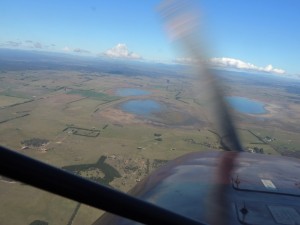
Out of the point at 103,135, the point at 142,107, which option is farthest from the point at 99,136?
the point at 142,107

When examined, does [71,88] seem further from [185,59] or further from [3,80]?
[185,59]

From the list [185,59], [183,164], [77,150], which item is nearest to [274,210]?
[183,164]

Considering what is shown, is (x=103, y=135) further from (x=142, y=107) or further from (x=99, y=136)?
(x=142, y=107)

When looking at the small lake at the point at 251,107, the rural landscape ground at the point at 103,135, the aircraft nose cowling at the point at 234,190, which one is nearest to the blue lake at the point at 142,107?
the rural landscape ground at the point at 103,135

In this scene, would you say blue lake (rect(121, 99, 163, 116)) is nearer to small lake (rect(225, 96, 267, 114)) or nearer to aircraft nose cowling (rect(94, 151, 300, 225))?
small lake (rect(225, 96, 267, 114))

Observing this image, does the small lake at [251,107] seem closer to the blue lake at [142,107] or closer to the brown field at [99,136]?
the brown field at [99,136]

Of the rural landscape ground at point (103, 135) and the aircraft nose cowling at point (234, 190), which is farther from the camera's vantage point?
the rural landscape ground at point (103, 135)

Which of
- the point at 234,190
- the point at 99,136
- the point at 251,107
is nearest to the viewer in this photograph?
the point at 234,190

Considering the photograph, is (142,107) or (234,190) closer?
(234,190)

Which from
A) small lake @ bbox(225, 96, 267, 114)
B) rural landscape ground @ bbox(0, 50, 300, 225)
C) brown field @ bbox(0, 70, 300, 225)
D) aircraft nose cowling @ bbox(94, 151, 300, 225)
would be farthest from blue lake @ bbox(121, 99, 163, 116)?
aircraft nose cowling @ bbox(94, 151, 300, 225)

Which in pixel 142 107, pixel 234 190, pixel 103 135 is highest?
pixel 234 190
